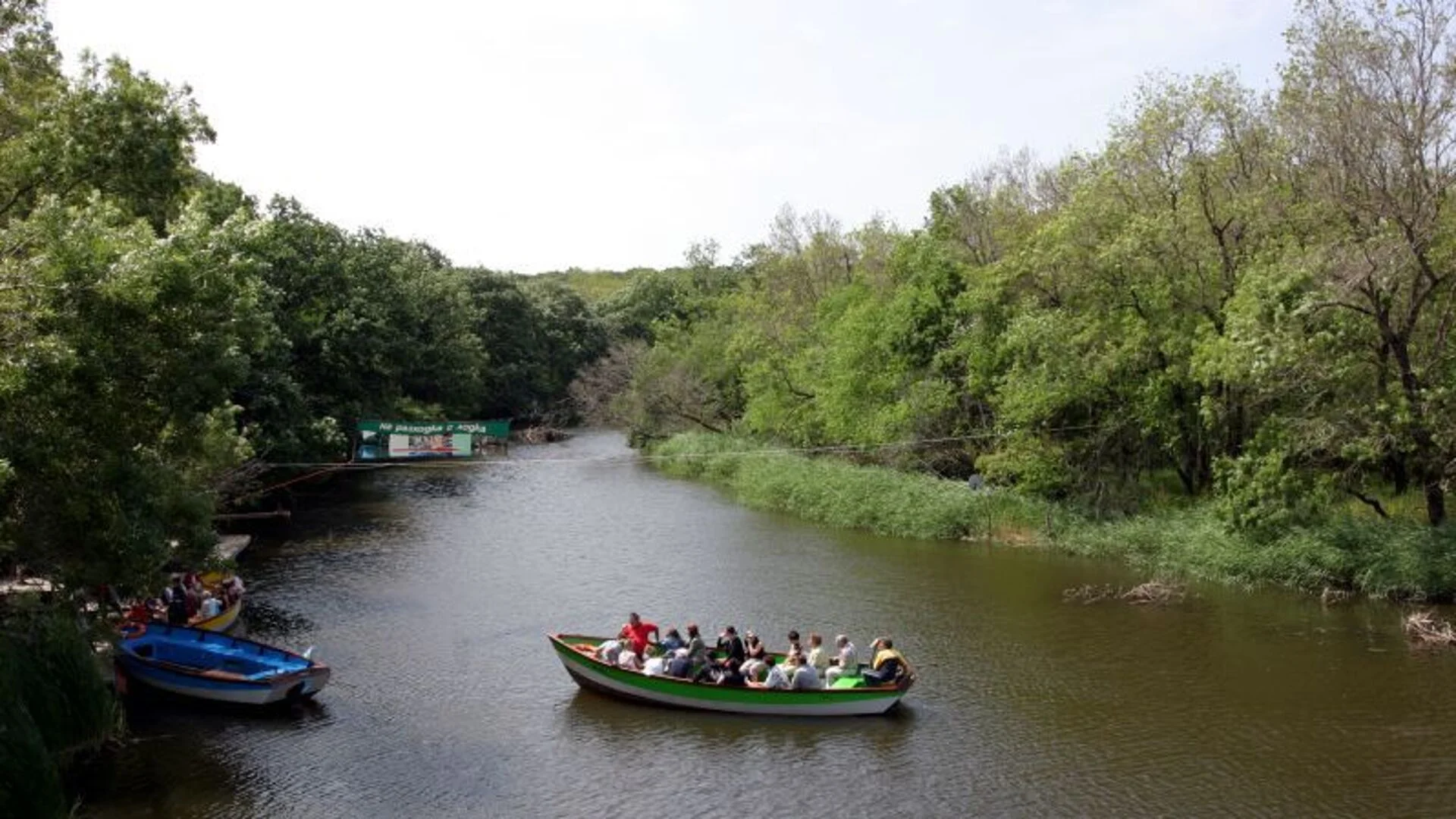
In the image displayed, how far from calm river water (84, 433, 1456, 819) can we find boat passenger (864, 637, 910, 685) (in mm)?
768

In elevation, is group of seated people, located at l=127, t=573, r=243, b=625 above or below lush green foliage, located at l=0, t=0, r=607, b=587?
below

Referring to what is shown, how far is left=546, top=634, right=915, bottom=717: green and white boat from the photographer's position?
21.0 m

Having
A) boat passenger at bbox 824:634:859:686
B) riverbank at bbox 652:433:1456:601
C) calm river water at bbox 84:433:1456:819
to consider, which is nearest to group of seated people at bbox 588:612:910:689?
boat passenger at bbox 824:634:859:686

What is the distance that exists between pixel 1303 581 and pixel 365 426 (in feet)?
91.8

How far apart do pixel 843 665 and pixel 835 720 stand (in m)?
1.10

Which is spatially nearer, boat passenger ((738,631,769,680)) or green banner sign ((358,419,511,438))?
boat passenger ((738,631,769,680))

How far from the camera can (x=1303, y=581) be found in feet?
94.9

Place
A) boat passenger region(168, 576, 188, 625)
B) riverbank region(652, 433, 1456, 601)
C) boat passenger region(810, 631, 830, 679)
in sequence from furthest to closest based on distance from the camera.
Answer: riverbank region(652, 433, 1456, 601)
boat passenger region(168, 576, 188, 625)
boat passenger region(810, 631, 830, 679)

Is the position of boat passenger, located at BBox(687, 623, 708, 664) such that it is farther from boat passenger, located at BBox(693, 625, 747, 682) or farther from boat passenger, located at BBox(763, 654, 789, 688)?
boat passenger, located at BBox(763, 654, 789, 688)

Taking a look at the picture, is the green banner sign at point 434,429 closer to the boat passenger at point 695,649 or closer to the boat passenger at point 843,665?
the boat passenger at point 695,649

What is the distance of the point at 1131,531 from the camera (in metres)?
33.6

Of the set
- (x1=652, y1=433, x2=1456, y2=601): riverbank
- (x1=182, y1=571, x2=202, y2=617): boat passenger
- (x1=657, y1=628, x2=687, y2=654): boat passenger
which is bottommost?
(x1=657, y1=628, x2=687, y2=654): boat passenger

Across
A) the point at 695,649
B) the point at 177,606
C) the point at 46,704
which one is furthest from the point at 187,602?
the point at 695,649

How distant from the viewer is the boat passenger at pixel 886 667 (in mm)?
21328
